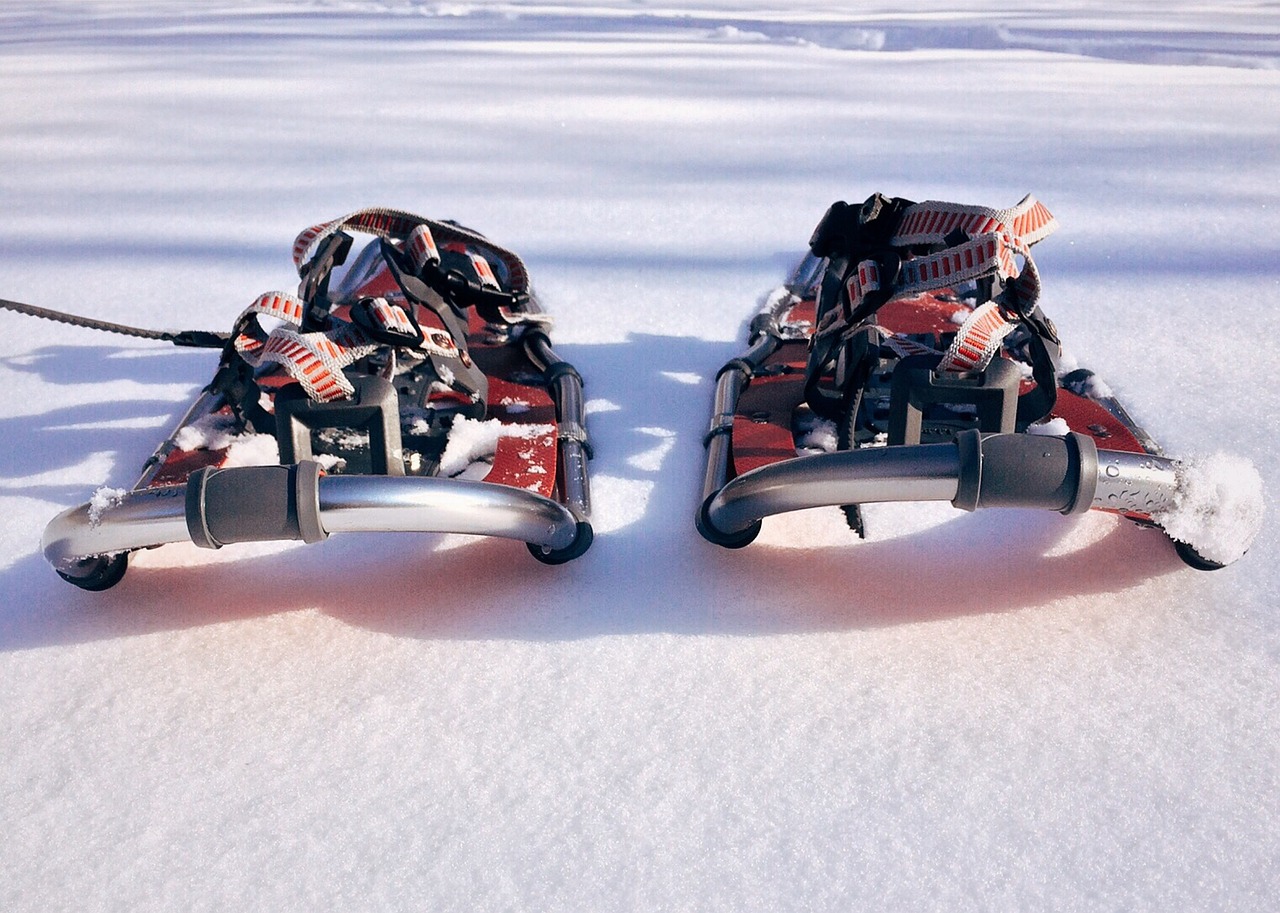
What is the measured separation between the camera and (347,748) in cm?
133

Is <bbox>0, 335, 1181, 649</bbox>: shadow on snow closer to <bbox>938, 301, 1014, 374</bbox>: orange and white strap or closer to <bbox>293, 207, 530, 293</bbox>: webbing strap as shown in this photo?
<bbox>938, 301, 1014, 374</bbox>: orange and white strap

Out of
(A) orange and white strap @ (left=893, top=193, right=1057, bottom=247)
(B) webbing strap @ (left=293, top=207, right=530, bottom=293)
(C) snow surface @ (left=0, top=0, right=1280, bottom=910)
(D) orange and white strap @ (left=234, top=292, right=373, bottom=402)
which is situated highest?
(A) orange and white strap @ (left=893, top=193, right=1057, bottom=247)

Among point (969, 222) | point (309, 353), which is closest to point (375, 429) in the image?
point (309, 353)

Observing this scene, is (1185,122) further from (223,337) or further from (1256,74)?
(223,337)

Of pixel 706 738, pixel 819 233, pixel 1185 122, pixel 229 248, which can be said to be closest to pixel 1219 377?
pixel 819 233

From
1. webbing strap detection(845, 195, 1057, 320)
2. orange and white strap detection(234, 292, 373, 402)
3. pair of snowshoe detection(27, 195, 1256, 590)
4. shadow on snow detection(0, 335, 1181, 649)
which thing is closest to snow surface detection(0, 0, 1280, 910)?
shadow on snow detection(0, 335, 1181, 649)

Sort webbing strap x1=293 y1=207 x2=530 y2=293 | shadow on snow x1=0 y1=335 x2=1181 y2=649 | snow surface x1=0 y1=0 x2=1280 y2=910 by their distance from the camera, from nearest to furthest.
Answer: snow surface x1=0 y1=0 x2=1280 y2=910 < shadow on snow x1=0 y1=335 x2=1181 y2=649 < webbing strap x1=293 y1=207 x2=530 y2=293

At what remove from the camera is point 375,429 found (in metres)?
1.69

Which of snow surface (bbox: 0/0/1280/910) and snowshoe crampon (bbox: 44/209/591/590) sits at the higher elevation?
snowshoe crampon (bbox: 44/209/591/590)

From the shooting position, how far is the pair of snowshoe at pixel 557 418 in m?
1.43

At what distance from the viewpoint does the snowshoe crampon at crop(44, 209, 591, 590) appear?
4.70 feet

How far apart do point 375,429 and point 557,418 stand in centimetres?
50

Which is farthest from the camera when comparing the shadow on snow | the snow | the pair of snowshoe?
the snow

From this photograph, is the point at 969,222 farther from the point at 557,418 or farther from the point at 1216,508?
the point at 557,418
